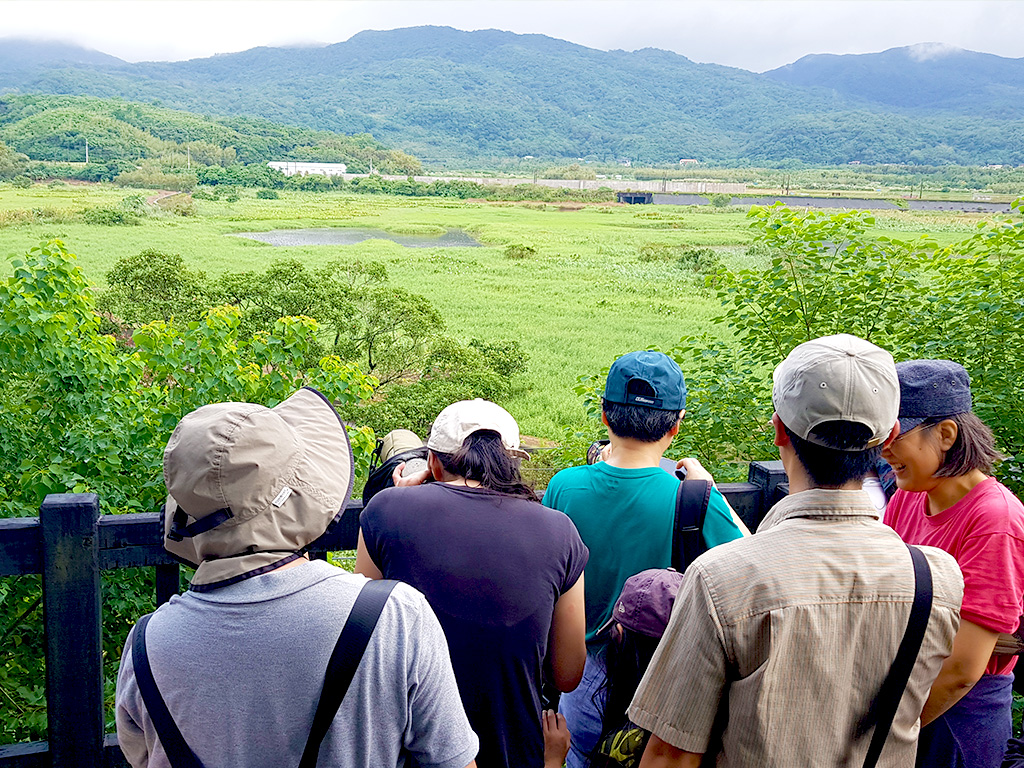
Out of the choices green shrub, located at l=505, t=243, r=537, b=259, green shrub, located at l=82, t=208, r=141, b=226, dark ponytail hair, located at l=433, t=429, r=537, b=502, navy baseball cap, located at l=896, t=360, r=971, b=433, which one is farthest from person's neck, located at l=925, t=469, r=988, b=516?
green shrub, located at l=82, t=208, r=141, b=226

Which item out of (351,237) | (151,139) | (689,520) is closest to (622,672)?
(689,520)

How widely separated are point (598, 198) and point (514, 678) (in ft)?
269

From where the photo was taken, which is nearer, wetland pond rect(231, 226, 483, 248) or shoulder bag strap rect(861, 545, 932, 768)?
shoulder bag strap rect(861, 545, 932, 768)

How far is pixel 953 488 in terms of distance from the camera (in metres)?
2.10

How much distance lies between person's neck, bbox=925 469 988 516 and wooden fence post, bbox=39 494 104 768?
213cm

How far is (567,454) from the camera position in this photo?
19.9 feet

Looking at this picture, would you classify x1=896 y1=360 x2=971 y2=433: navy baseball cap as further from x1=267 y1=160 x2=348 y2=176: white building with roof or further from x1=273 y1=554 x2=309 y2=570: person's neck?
x1=267 y1=160 x2=348 y2=176: white building with roof

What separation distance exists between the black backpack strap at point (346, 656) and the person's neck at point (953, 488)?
1410 mm

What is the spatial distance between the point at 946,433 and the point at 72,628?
2276 millimetres

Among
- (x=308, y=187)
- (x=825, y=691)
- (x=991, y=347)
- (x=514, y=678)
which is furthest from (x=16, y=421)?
(x=308, y=187)

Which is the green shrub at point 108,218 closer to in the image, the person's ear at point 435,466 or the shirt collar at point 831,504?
the person's ear at point 435,466

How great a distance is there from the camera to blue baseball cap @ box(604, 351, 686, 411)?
2289 millimetres

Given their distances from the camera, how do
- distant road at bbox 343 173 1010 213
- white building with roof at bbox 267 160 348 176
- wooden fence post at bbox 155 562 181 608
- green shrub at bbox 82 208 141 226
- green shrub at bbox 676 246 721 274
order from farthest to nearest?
white building with roof at bbox 267 160 348 176, distant road at bbox 343 173 1010 213, green shrub at bbox 82 208 141 226, green shrub at bbox 676 246 721 274, wooden fence post at bbox 155 562 181 608

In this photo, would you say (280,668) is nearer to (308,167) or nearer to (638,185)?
(308,167)
